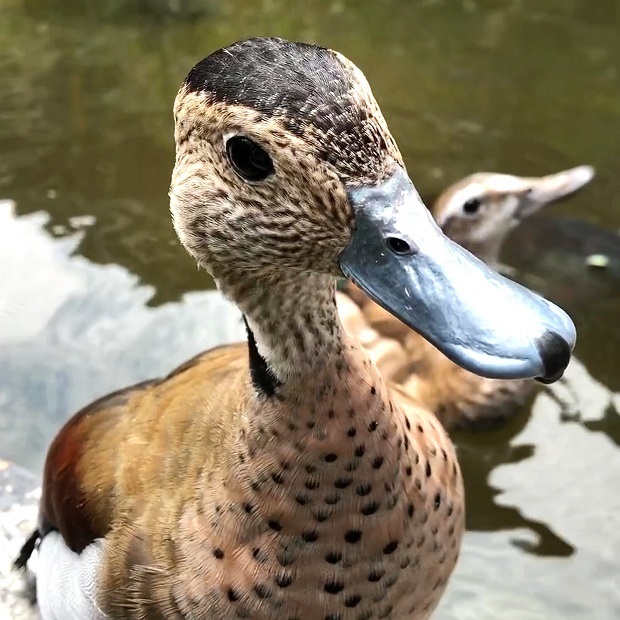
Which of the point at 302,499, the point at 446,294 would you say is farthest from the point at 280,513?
the point at 446,294

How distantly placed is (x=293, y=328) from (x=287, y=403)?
0.41ft

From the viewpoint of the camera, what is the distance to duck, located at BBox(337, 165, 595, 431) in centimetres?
238

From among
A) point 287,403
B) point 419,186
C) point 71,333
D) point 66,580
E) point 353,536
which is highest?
point 287,403

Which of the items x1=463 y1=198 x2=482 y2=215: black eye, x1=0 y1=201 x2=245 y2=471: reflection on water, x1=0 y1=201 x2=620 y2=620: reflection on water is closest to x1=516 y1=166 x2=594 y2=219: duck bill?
x1=463 y1=198 x2=482 y2=215: black eye

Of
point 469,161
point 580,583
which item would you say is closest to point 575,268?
point 469,161

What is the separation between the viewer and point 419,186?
3365mm

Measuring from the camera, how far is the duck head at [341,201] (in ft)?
2.90

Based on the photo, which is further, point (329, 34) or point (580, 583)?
point (329, 34)

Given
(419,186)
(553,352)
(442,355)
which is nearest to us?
(553,352)

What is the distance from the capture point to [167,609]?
4.18 feet

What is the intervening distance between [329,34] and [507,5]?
0.98 metres

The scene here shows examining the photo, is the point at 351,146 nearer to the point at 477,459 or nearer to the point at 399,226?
the point at 399,226

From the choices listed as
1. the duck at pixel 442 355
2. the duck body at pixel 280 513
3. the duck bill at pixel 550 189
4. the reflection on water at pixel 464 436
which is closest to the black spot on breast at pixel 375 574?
the duck body at pixel 280 513

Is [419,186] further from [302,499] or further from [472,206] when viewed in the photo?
[302,499]
